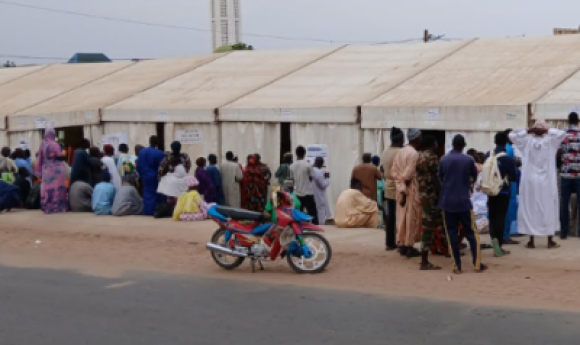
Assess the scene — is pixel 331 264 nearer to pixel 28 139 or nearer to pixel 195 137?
pixel 195 137

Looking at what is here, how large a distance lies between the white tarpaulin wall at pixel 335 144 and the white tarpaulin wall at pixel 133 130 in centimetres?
372

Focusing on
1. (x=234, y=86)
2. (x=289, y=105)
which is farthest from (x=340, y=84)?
(x=234, y=86)

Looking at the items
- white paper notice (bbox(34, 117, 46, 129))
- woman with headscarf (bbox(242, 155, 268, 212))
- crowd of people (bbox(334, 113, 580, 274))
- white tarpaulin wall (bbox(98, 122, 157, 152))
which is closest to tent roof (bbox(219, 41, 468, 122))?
woman with headscarf (bbox(242, 155, 268, 212))

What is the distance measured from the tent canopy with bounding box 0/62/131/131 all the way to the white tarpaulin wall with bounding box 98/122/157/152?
2100 millimetres

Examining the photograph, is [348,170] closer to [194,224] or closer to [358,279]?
[194,224]

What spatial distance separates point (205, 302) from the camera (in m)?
8.68

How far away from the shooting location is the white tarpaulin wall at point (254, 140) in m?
16.0

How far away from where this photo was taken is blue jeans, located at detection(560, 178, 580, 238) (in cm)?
1120

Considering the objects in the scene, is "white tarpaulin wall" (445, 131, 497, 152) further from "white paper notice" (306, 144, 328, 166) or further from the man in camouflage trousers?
the man in camouflage trousers

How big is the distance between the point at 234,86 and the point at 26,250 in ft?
21.4

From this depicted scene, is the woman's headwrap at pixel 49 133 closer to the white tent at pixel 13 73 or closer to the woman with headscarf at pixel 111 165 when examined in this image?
the woman with headscarf at pixel 111 165

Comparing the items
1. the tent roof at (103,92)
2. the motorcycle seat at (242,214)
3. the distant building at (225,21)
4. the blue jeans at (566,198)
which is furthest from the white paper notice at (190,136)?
the distant building at (225,21)

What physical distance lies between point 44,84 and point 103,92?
12.2ft

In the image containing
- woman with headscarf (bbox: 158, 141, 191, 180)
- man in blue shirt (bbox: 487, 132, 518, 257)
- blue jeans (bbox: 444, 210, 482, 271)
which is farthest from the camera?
woman with headscarf (bbox: 158, 141, 191, 180)
